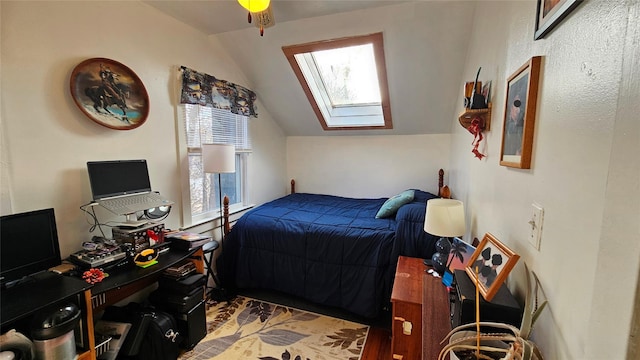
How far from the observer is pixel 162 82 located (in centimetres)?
220

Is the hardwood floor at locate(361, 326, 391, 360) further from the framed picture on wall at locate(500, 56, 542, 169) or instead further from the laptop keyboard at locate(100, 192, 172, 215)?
the laptop keyboard at locate(100, 192, 172, 215)

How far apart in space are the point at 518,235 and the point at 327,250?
1595 mm

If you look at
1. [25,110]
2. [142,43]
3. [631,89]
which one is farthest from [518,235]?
[142,43]

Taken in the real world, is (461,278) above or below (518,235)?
below

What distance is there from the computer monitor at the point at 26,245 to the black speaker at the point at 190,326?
85cm

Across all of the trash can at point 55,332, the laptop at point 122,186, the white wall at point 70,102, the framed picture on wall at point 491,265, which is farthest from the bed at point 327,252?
the trash can at point 55,332

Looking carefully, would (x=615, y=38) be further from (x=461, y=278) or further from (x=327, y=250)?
(x=327, y=250)

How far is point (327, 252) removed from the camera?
2385 mm

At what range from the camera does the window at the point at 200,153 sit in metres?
2.50

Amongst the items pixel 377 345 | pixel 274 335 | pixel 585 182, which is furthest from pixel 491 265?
pixel 274 335

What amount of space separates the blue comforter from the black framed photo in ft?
5.22

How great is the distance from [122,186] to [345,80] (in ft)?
8.51

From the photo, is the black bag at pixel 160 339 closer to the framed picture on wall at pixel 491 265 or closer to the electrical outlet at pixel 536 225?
the framed picture on wall at pixel 491 265

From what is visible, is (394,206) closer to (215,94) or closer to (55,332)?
(215,94)
